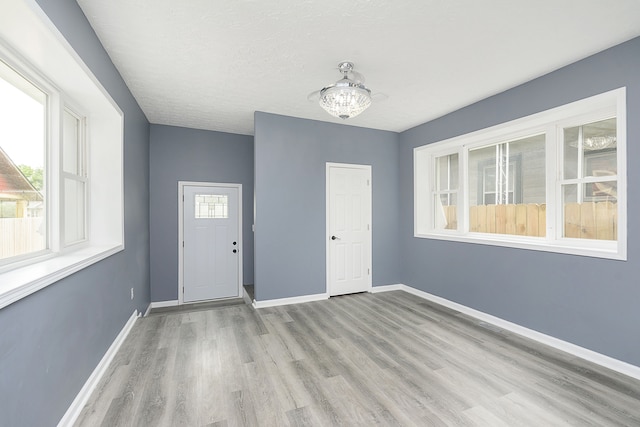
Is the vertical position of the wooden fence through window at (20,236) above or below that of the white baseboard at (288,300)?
above

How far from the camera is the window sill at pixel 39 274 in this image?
4.01 feet

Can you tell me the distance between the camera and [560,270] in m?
2.72

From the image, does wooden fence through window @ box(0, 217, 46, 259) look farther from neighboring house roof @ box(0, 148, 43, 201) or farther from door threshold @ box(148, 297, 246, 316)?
door threshold @ box(148, 297, 246, 316)

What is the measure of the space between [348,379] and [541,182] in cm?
295

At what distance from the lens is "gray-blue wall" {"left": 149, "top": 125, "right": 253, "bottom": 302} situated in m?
4.50

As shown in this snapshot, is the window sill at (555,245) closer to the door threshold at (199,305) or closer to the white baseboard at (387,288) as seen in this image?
the white baseboard at (387,288)

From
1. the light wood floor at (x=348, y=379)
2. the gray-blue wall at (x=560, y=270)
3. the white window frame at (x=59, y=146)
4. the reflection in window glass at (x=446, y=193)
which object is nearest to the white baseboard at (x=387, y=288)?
the gray-blue wall at (x=560, y=270)

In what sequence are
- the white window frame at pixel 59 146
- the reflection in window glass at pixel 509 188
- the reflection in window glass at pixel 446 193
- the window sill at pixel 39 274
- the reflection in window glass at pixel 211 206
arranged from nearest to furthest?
1. the window sill at pixel 39 274
2. the white window frame at pixel 59 146
3. the reflection in window glass at pixel 509 188
4. the reflection in window glass at pixel 446 193
5. the reflection in window glass at pixel 211 206

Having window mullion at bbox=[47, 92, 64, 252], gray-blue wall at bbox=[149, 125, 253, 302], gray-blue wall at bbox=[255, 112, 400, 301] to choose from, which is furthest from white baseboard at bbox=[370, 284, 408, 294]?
window mullion at bbox=[47, 92, 64, 252]

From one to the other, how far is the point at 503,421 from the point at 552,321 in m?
1.53

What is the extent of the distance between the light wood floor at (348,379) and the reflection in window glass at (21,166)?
120 cm

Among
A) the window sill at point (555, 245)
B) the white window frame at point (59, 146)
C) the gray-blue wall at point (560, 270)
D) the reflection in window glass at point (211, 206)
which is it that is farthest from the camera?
the reflection in window glass at point (211, 206)

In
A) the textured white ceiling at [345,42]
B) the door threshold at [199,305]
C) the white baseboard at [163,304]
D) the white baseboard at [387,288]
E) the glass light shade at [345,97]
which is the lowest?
the door threshold at [199,305]

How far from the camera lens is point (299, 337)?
2.99 meters
